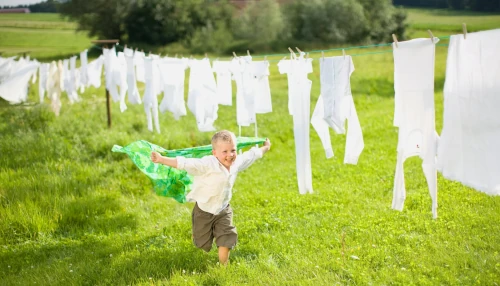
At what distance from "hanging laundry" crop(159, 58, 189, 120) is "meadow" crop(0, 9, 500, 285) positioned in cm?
125

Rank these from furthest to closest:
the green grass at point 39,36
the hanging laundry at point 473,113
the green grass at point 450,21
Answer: the green grass at point 450,21 → the green grass at point 39,36 → the hanging laundry at point 473,113

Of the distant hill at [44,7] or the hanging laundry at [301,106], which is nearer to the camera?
the hanging laundry at [301,106]

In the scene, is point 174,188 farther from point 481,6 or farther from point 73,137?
point 481,6

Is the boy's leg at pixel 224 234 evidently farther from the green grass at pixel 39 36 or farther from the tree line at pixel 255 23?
the tree line at pixel 255 23

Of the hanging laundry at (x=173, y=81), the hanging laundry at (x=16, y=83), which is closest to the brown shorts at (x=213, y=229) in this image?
the hanging laundry at (x=173, y=81)

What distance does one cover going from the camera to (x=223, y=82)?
5.90m

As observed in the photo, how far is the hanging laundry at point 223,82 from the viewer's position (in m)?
5.79

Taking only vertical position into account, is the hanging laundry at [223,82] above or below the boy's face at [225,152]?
above

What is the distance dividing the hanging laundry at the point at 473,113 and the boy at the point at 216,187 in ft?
5.33

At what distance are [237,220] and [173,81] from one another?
2.00m

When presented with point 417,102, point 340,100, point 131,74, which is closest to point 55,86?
point 131,74

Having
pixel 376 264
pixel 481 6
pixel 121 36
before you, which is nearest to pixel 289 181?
pixel 376 264

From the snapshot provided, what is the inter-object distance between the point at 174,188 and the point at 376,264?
2.12 metres

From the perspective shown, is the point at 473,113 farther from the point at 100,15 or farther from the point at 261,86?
the point at 100,15
